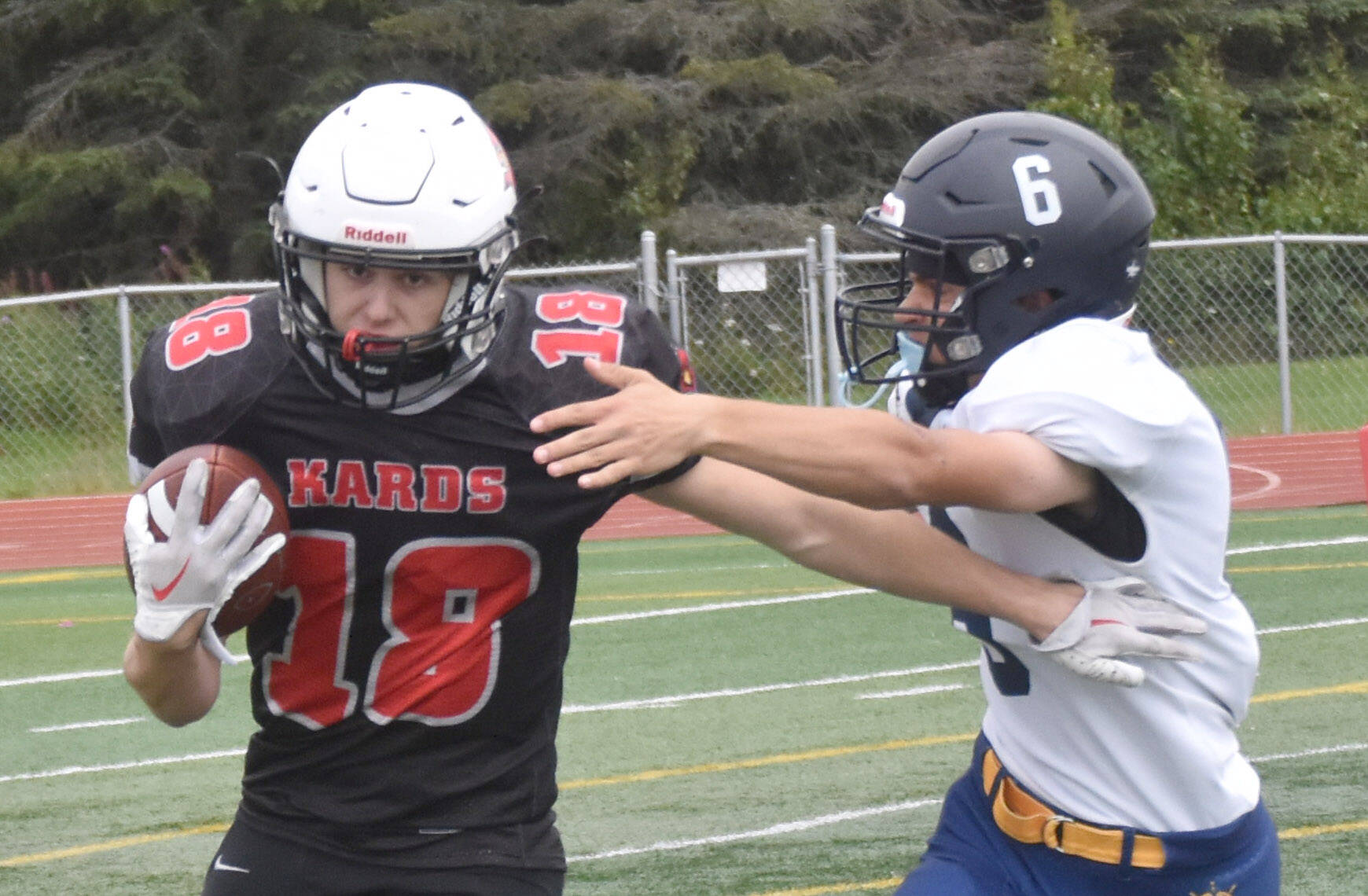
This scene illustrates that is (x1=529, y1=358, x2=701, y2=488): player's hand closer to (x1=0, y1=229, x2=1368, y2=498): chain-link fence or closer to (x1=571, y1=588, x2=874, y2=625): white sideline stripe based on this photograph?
(x1=571, y1=588, x2=874, y2=625): white sideline stripe

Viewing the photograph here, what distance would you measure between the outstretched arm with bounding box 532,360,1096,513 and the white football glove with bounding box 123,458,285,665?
40 centimetres

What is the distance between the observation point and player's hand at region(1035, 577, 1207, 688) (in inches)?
101

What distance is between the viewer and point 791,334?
14.0 metres

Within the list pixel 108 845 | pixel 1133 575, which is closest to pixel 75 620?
pixel 108 845

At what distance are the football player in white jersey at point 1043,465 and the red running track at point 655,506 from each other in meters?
8.42

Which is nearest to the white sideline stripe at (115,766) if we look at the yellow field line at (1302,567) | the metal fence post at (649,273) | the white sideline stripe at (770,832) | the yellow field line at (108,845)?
the yellow field line at (108,845)

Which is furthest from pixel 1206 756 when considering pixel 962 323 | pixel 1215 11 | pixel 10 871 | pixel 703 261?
pixel 1215 11

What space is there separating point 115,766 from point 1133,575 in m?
4.54

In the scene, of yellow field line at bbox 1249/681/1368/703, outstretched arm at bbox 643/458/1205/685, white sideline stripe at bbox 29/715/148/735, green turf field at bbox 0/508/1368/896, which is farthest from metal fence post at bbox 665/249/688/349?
outstretched arm at bbox 643/458/1205/685

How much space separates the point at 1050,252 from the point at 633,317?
67 centimetres

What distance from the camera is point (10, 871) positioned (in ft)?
16.9

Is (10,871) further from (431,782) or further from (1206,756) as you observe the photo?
(1206,756)

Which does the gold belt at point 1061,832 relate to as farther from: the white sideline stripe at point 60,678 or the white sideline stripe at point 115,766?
the white sideline stripe at point 60,678

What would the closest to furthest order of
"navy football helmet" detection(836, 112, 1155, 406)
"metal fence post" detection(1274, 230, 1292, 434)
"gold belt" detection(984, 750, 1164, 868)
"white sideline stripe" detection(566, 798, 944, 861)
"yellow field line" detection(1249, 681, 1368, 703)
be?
"gold belt" detection(984, 750, 1164, 868)
"navy football helmet" detection(836, 112, 1155, 406)
"white sideline stripe" detection(566, 798, 944, 861)
"yellow field line" detection(1249, 681, 1368, 703)
"metal fence post" detection(1274, 230, 1292, 434)
